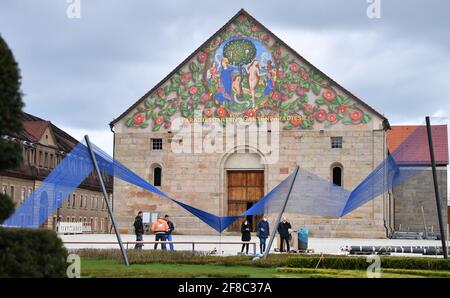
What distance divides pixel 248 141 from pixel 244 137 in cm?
34

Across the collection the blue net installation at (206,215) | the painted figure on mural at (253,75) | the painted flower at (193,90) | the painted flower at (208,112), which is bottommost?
the blue net installation at (206,215)

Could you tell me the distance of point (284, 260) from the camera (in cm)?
2398

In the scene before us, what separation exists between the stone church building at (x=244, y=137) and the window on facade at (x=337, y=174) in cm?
6

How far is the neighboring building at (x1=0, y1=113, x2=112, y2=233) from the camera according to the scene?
63.8 metres

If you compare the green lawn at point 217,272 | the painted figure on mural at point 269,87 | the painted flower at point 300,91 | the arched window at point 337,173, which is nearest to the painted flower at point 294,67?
the painted flower at point 300,91

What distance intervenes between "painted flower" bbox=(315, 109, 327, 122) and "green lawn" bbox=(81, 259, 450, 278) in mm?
25564

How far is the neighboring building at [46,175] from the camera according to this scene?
63750 millimetres

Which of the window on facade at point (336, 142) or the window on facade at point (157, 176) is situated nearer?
the window on facade at point (336, 142)

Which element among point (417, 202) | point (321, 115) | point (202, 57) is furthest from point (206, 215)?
point (417, 202)

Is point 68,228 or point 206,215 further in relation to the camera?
point 68,228

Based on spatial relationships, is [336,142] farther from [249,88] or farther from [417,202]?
[417,202]

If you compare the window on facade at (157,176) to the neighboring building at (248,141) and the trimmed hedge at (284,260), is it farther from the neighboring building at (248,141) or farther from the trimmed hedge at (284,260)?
the trimmed hedge at (284,260)
